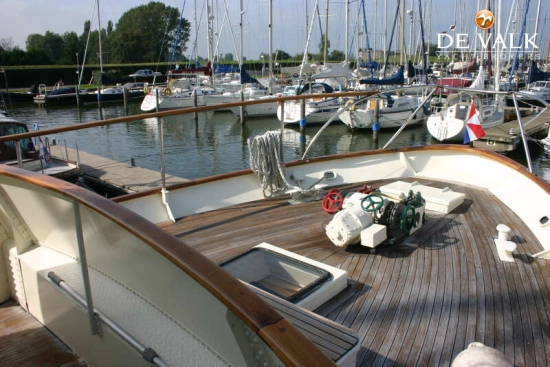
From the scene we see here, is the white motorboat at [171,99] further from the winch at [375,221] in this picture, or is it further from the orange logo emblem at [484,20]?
the winch at [375,221]

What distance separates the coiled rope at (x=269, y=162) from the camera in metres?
4.97

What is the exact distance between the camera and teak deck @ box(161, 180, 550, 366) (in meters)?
2.62

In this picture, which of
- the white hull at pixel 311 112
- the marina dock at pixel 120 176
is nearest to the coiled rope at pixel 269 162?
the marina dock at pixel 120 176

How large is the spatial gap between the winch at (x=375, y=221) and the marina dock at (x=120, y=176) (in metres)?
7.24

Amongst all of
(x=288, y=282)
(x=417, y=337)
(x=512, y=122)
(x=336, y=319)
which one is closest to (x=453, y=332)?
(x=417, y=337)

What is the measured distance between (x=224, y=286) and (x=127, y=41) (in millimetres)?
76833

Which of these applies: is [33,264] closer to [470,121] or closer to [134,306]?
[134,306]

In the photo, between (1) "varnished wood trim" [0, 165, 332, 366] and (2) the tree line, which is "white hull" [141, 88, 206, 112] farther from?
(2) the tree line

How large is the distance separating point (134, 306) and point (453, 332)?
76.0 inches

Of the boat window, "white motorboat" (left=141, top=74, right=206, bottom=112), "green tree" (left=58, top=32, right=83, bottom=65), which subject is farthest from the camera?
"green tree" (left=58, top=32, right=83, bottom=65)

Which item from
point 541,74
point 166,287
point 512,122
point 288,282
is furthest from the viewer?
point 541,74

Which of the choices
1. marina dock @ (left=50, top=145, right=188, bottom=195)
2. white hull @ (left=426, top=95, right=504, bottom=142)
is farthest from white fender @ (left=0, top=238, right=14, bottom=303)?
white hull @ (left=426, top=95, right=504, bottom=142)

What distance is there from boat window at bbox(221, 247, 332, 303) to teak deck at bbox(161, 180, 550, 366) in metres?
0.26

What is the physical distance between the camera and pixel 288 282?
3248mm
